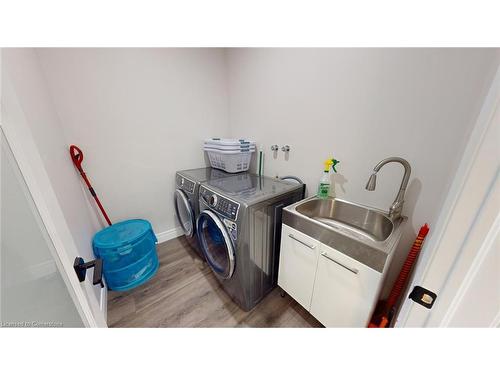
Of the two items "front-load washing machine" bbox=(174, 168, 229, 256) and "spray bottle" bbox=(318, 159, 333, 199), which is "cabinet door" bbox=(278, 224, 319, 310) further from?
"front-load washing machine" bbox=(174, 168, 229, 256)

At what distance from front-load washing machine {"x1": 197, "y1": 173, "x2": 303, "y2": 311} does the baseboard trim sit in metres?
0.99

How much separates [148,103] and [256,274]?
2.10m

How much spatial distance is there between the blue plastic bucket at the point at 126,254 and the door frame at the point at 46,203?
938 millimetres

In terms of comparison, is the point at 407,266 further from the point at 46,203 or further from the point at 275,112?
the point at 46,203

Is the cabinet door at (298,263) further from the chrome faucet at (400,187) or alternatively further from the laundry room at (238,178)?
the chrome faucet at (400,187)

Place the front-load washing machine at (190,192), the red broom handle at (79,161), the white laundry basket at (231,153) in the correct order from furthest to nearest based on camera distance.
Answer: the white laundry basket at (231,153) < the front-load washing machine at (190,192) < the red broom handle at (79,161)

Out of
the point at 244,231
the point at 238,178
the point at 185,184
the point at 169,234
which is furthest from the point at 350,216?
the point at 169,234

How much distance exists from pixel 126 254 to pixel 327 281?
173 cm

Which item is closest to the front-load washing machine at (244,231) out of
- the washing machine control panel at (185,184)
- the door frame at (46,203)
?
the washing machine control panel at (185,184)

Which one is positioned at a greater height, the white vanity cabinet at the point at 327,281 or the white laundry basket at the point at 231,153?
the white laundry basket at the point at 231,153

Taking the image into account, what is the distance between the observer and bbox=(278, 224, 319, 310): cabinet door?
115 cm

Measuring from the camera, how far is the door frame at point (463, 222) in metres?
0.37

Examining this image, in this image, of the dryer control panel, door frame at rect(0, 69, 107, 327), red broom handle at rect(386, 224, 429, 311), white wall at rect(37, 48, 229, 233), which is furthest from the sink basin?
white wall at rect(37, 48, 229, 233)
